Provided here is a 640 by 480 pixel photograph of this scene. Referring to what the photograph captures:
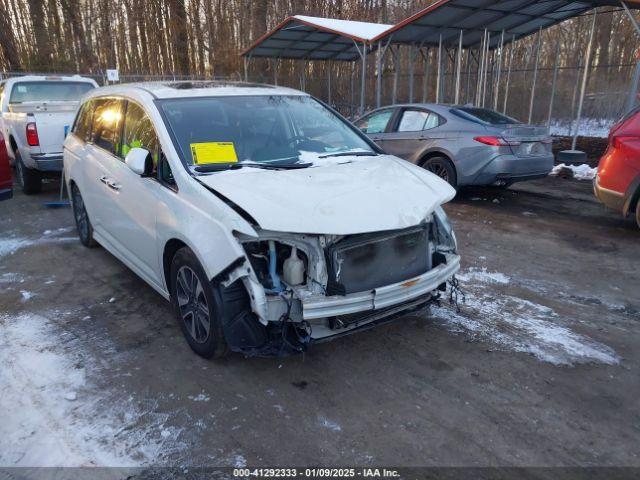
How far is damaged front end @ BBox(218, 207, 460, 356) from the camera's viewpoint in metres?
2.99

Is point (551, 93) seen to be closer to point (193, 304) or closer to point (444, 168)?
point (444, 168)

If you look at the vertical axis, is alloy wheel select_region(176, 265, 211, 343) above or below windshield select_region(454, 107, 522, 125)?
below

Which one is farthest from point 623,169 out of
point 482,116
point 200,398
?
point 200,398

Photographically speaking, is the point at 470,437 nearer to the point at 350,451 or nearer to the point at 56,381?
the point at 350,451

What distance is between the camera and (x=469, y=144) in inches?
298

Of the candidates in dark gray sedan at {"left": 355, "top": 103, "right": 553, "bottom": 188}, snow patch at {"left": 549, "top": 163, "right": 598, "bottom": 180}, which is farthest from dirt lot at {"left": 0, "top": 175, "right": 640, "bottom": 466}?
snow patch at {"left": 549, "top": 163, "right": 598, "bottom": 180}

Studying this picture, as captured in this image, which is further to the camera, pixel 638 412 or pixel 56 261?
pixel 56 261

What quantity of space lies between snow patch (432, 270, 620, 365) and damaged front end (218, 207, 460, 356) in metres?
0.95

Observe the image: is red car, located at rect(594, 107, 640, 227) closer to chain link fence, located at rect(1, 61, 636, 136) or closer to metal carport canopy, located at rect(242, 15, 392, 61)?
chain link fence, located at rect(1, 61, 636, 136)

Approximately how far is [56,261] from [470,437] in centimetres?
487

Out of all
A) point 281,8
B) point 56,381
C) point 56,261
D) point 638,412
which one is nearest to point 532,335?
point 638,412

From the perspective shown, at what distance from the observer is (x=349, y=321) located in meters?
3.22

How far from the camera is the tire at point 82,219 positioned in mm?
A: 5734

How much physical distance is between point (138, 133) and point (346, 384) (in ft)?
8.78
